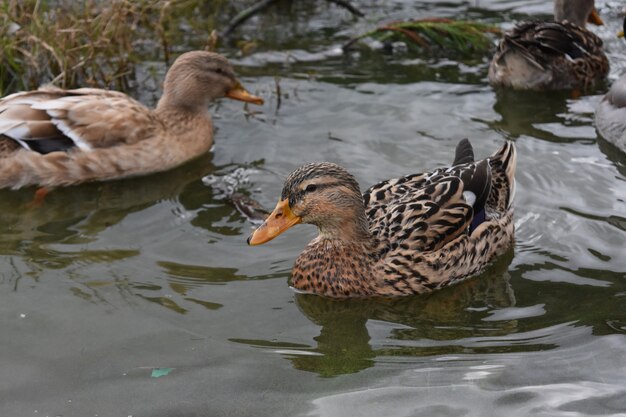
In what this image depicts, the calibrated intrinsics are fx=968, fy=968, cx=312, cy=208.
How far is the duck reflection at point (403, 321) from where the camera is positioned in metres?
5.41

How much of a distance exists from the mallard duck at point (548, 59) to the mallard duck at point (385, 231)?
3.33 meters

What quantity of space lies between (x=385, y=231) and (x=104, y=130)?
2868 mm

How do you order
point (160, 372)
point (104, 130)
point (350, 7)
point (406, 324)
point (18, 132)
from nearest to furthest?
1. point (160, 372)
2. point (406, 324)
3. point (18, 132)
4. point (104, 130)
5. point (350, 7)

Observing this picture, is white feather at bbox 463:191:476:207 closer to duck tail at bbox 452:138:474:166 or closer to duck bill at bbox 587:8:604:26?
duck tail at bbox 452:138:474:166

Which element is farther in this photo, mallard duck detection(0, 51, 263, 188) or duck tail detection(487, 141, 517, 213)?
mallard duck detection(0, 51, 263, 188)

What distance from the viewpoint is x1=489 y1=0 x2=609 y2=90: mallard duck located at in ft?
31.3

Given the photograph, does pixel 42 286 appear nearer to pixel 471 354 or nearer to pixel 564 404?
pixel 471 354

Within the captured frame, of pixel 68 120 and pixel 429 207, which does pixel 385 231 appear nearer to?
pixel 429 207

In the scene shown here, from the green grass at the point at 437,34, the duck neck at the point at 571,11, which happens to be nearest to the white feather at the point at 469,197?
the green grass at the point at 437,34

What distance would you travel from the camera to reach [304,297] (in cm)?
615

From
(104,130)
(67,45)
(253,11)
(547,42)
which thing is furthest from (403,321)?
(253,11)

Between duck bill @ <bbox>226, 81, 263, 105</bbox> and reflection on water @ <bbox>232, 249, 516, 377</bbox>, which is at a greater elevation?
duck bill @ <bbox>226, 81, 263, 105</bbox>

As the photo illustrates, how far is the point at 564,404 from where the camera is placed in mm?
4852

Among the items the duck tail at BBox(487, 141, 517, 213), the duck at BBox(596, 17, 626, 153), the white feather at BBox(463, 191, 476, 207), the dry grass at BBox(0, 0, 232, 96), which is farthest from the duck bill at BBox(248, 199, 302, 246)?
the duck at BBox(596, 17, 626, 153)
